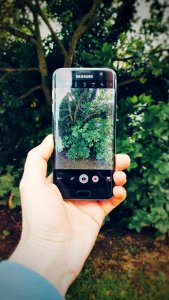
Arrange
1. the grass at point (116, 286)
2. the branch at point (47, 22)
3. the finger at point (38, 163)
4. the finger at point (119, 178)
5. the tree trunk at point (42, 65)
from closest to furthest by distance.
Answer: the finger at point (38, 163)
the finger at point (119, 178)
the grass at point (116, 286)
the branch at point (47, 22)
the tree trunk at point (42, 65)

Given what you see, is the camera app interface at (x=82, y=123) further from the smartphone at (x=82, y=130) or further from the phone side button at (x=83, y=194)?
the phone side button at (x=83, y=194)

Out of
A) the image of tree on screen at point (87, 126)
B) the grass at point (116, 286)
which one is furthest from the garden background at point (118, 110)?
the image of tree on screen at point (87, 126)

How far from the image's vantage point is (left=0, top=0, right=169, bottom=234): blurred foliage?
4.75m

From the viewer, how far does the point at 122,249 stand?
520 cm

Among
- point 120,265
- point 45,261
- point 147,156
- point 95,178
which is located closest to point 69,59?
point 147,156

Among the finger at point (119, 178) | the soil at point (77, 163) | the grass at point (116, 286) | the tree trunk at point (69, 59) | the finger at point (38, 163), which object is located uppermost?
the tree trunk at point (69, 59)

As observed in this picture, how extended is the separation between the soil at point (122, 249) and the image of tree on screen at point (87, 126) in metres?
2.49

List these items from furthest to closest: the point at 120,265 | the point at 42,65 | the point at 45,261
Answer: the point at 42,65
the point at 120,265
the point at 45,261

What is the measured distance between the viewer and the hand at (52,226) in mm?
2193

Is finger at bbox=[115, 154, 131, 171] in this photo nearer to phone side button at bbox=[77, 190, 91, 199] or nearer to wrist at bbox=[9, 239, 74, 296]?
phone side button at bbox=[77, 190, 91, 199]

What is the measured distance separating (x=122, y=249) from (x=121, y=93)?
2346 mm

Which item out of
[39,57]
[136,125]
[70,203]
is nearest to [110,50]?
[136,125]

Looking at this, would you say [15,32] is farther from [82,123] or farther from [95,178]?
[95,178]

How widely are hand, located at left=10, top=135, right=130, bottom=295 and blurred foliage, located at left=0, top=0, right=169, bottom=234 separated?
2.09m
